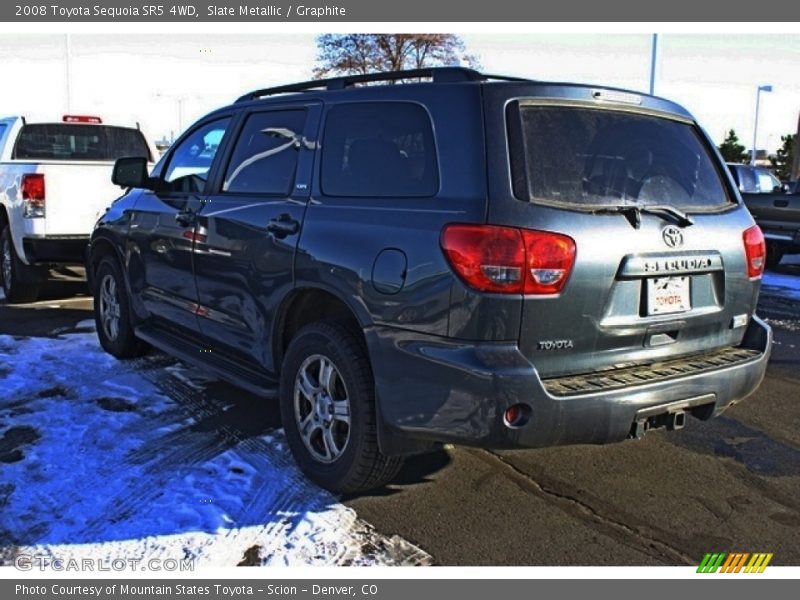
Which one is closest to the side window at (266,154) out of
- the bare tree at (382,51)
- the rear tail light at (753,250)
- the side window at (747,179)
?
the rear tail light at (753,250)

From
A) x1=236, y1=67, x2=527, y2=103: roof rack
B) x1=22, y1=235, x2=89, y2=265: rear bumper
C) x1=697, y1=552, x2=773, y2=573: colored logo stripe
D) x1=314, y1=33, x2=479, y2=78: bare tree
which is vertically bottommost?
x1=697, y1=552, x2=773, y2=573: colored logo stripe

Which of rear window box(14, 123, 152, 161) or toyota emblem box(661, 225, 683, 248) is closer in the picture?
toyota emblem box(661, 225, 683, 248)

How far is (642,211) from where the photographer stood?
3.25 metres

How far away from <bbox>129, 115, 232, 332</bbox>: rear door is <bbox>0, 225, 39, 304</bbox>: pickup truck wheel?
317 cm

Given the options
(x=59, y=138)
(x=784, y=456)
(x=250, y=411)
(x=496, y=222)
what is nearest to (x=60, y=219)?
(x=59, y=138)

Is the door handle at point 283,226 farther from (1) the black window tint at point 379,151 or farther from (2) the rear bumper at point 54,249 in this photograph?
(2) the rear bumper at point 54,249

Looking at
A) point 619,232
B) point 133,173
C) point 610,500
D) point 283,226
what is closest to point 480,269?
point 619,232

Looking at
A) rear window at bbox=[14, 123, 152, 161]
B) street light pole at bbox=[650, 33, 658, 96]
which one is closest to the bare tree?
street light pole at bbox=[650, 33, 658, 96]

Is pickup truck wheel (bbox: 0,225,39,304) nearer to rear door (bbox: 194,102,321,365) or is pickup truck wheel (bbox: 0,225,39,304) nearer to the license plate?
rear door (bbox: 194,102,321,365)

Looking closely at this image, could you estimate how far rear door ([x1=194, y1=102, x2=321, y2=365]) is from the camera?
3.84m

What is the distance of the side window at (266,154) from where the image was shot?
13.1 feet

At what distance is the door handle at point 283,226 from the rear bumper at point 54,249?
14.9ft

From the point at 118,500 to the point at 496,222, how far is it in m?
2.15

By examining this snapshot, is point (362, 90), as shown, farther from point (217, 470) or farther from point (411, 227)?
point (217, 470)
